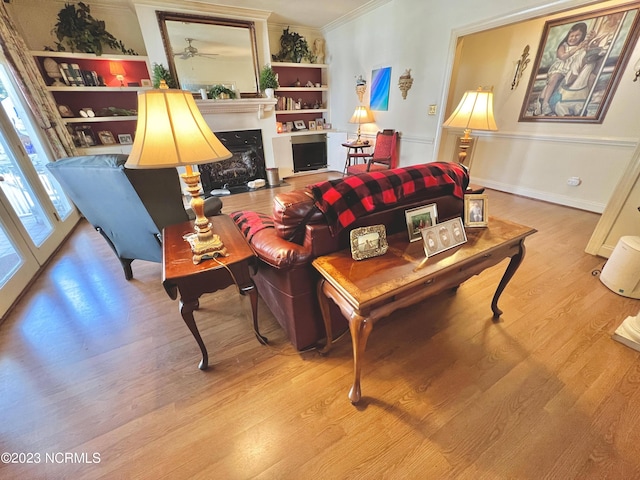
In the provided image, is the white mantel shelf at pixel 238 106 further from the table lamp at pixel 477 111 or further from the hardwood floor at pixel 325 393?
the table lamp at pixel 477 111

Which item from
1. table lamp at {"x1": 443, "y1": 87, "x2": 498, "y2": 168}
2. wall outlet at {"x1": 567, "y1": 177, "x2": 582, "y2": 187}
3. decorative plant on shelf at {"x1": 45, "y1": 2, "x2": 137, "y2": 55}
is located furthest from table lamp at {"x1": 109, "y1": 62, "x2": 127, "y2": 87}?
wall outlet at {"x1": 567, "y1": 177, "x2": 582, "y2": 187}

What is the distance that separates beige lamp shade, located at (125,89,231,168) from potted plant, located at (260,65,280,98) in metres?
3.83

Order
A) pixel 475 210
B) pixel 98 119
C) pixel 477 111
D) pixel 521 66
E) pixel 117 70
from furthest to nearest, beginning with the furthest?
pixel 117 70 → pixel 98 119 → pixel 521 66 → pixel 477 111 → pixel 475 210

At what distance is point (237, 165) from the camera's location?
460cm

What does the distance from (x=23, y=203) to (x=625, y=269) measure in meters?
4.99

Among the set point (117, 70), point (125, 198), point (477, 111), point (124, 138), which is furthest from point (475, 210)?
point (117, 70)

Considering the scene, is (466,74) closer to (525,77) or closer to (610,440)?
(525,77)

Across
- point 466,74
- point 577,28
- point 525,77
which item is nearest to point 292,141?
point 466,74

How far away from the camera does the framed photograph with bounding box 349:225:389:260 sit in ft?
3.71

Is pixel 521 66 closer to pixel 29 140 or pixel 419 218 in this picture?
pixel 419 218

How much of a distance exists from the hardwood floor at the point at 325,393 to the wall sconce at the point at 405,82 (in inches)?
124

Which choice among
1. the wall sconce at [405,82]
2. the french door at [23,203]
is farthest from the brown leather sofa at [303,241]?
the wall sconce at [405,82]

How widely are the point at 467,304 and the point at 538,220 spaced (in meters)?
2.08

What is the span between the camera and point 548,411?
1.17 metres
